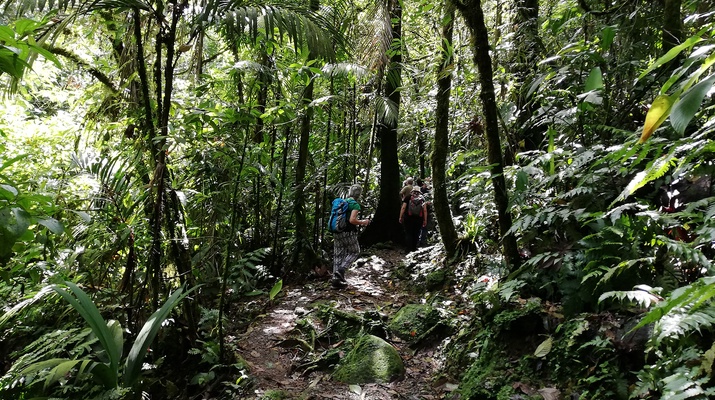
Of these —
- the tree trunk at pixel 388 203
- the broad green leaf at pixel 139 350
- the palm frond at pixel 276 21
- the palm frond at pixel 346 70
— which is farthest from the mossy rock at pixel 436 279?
the broad green leaf at pixel 139 350

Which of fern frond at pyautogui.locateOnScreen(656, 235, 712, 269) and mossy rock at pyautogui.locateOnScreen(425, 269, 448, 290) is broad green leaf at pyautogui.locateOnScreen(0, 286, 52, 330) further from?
mossy rock at pyautogui.locateOnScreen(425, 269, 448, 290)

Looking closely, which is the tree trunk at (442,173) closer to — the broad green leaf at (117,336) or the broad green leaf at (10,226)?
the broad green leaf at (117,336)

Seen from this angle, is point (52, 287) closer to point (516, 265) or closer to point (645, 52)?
point (516, 265)

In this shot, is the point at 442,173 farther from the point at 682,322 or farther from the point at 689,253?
the point at 682,322

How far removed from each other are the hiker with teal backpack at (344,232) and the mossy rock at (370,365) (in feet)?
7.99

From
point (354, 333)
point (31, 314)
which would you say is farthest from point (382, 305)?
point (31, 314)

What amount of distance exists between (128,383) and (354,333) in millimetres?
2371

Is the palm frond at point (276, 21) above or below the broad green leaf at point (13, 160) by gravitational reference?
above

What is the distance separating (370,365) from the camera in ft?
12.9

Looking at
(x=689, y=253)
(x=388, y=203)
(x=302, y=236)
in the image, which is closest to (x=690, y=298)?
(x=689, y=253)

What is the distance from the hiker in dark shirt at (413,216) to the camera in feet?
26.0

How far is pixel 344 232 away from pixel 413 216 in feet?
5.91

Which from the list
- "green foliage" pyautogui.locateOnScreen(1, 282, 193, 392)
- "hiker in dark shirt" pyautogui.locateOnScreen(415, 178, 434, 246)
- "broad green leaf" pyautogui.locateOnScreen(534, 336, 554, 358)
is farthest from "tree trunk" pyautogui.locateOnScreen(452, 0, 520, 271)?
"hiker in dark shirt" pyautogui.locateOnScreen(415, 178, 434, 246)

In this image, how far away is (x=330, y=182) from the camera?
9008 millimetres
